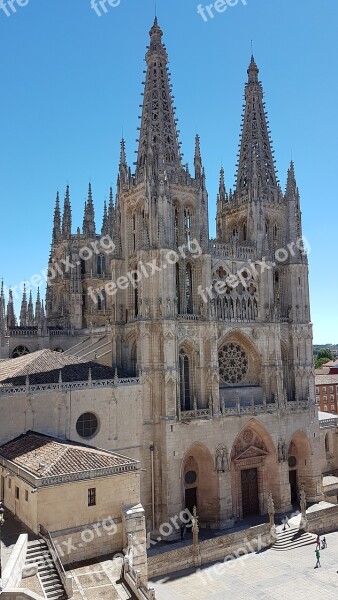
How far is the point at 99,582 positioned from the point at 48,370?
14.5 meters

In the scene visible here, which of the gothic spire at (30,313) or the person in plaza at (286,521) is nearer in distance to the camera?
the person in plaza at (286,521)

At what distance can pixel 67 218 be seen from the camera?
59.2m

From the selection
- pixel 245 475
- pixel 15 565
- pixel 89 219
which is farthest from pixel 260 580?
pixel 89 219

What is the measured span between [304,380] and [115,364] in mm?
15695

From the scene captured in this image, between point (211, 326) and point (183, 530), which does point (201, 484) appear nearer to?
point (183, 530)

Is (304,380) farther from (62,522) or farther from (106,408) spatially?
(62,522)

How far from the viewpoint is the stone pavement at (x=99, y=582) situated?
19.0 meters

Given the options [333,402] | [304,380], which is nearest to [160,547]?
[304,380]

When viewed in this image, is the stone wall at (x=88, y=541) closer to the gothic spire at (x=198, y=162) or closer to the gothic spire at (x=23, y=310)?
the gothic spire at (x=198, y=162)

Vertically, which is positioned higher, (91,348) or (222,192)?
(222,192)

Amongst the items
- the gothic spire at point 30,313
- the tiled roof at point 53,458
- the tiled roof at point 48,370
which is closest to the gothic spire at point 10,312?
the gothic spire at point 30,313

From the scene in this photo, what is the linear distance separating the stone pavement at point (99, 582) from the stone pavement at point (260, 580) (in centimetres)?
587

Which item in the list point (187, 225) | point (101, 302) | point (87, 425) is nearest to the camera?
point (87, 425)

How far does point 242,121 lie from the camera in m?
45.7
